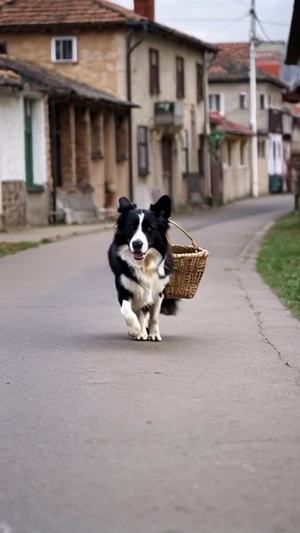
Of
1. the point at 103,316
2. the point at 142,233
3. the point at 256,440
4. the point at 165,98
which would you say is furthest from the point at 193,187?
the point at 256,440

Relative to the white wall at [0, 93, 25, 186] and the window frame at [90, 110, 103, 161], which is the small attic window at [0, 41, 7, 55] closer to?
the window frame at [90, 110, 103, 161]

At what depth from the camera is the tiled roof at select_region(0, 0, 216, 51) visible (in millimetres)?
40781

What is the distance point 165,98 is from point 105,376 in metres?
38.9

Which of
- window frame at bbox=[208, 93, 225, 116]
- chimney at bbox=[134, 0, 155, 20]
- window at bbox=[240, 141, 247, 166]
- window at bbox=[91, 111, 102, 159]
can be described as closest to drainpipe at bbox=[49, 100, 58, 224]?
window at bbox=[91, 111, 102, 159]

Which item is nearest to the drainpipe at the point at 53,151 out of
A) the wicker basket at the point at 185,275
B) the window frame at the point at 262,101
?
the wicker basket at the point at 185,275

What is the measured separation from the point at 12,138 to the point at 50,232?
10.2 ft

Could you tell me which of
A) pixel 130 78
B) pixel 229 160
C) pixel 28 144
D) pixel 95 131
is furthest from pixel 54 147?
pixel 229 160

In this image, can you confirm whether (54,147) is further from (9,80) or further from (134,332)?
(134,332)

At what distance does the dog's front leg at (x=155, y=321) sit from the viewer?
10.9 metres

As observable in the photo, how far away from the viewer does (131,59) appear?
42094 mm

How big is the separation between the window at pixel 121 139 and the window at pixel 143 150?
4.69 ft

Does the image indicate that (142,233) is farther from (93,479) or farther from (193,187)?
(193,187)

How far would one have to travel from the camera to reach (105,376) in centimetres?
921

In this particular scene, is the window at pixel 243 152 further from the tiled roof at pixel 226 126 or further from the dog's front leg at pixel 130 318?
the dog's front leg at pixel 130 318
